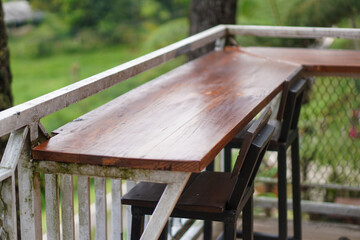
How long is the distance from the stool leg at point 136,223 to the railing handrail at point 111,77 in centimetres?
39

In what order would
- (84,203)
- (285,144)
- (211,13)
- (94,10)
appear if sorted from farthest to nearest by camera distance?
1. (94,10)
2. (211,13)
3. (285,144)
4. (84,203)

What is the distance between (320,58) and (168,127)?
1538 millimetres

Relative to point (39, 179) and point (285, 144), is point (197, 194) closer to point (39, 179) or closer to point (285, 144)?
point (39, 179)

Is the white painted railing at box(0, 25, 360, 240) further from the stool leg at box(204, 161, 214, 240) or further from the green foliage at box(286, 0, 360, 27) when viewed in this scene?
the green foliage at box(286, 0, 360, 27)

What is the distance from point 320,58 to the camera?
322cm

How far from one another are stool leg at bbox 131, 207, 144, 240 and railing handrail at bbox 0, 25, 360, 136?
39 centimetres

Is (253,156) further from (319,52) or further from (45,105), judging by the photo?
(319,52)

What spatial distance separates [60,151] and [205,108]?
62 centimetres

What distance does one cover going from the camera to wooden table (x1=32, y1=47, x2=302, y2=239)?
1618mm

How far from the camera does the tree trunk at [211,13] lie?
15.7 ft

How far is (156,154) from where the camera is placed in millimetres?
1640

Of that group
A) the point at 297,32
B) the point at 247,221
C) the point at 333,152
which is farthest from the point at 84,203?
the point at 333,152

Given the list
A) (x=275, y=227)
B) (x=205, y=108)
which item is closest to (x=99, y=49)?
(x=275, y=227)

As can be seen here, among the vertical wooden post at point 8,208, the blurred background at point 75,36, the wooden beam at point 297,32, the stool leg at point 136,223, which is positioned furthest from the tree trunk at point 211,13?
the blurred background at point 75,36
